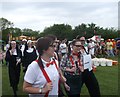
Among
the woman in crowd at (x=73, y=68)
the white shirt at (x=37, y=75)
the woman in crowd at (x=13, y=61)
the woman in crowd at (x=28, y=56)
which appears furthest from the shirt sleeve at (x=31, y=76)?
the woman in crowd at (x=28, y=56)

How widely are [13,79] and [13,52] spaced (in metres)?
0.87

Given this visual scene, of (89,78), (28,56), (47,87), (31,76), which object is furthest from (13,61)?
(47,87)

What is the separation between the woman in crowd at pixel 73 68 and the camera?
5871 millimetres

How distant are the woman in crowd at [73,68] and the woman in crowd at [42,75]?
2052 millimetres

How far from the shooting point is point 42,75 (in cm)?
368

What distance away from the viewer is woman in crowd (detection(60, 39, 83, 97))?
19.3 ft

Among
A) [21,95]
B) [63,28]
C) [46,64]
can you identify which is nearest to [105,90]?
[21,95]

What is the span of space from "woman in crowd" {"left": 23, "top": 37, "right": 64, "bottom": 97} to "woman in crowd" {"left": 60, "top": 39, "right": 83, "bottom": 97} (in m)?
2.05

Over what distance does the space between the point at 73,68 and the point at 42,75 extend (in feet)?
7.28

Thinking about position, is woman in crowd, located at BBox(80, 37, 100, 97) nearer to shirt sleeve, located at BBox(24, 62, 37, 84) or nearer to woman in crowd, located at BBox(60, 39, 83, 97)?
woman in crowd, located at BBox(60, 39, 83, 97)

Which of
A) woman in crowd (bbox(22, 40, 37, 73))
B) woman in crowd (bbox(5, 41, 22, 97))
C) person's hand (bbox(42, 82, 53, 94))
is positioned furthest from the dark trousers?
person's hand (bbox(42, 82, 53, 94))

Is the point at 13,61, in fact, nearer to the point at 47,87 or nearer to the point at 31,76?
the point at 31,76

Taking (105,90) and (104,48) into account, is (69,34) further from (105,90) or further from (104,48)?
(105,90)

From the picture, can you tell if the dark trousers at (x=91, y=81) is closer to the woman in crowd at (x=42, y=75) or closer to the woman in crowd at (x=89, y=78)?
the woman in crowd at (x=89, y=78)
